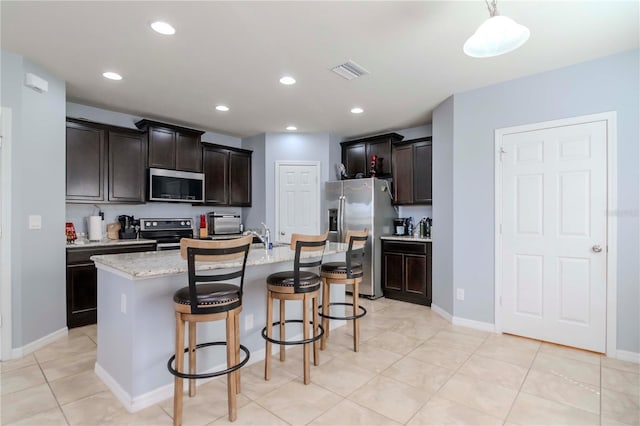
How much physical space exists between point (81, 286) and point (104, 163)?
1.48 m

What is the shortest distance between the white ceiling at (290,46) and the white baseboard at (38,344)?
2.51 metres

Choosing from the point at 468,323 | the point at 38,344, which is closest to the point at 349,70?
the point at 468,323

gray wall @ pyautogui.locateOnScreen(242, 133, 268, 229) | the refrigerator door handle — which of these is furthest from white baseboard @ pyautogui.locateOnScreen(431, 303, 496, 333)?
gray wall @ pyautogui.locateOnScreen(242, 133, 268, 229)

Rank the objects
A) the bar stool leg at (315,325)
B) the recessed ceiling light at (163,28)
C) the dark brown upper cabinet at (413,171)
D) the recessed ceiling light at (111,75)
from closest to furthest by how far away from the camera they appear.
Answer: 1. the recessed ceiling light at (163,28)
2. the bar stool leg at (315,325)
3. the recessed ceiling light at (111,75)
4. the dark brown upper cabinet at (413,171)

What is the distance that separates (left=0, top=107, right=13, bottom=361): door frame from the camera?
278 cm

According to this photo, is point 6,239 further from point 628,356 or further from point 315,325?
point 628,356

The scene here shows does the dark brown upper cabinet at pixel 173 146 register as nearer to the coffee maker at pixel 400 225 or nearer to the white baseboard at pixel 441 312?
the coffee maker at pixel 400 225

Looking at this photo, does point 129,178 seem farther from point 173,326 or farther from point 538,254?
point 538,254

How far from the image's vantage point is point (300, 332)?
3207mm

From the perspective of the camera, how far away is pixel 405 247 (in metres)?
4.73

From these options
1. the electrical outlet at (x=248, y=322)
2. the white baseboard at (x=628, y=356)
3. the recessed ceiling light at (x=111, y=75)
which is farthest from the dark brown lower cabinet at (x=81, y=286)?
the white baseboard at (x=628, y=356)

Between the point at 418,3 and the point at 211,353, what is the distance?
2.85m

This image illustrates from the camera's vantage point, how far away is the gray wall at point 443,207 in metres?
3.87

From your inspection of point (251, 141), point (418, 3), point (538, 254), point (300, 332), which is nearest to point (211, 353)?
point (300, 332)
